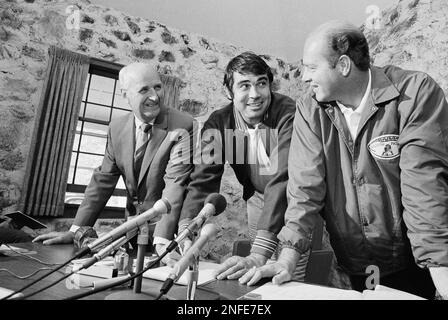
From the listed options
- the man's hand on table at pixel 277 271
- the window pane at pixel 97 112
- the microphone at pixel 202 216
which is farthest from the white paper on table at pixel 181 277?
the window pane at pixel 97 112

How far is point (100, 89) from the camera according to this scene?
4.39m

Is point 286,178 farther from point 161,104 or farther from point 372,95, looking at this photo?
point 161,104

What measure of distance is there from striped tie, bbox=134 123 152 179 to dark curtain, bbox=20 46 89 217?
7.10 ft

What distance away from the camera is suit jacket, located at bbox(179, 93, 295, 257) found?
1.27 meters

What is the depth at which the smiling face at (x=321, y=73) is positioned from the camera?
1.24 m

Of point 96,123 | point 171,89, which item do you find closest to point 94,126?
point 96,123

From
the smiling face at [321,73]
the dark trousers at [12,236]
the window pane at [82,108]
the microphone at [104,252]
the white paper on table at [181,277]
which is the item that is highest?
the window pane at [82,108]

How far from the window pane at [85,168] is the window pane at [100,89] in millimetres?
733

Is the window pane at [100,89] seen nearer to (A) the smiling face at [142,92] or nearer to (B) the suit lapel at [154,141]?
A: (A) the smiling face at [142,92]

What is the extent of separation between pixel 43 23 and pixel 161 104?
262 cm

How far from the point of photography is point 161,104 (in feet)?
6.39

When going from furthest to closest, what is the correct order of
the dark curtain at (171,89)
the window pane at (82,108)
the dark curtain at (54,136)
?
the dark curtain at (171,89), the window pane at (82,108), the dark curtain at (54,136)

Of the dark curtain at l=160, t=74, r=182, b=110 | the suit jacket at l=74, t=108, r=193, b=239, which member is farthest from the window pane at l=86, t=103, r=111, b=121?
the suit jacket at l=74, t=108, r=193, b=239
